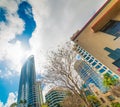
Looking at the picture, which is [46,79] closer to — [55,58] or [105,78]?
[55,58]

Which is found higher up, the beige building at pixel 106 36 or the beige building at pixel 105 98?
the beige building at pixel 105 98

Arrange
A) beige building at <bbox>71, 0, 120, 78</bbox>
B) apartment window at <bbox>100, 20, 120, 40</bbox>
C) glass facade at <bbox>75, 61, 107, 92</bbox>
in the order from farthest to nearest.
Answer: glass facade at <bbox>75, 61, 107, 92</bbox>, apartment window at <bbox>100, 20, 120, 40</bbox>, beige building at <bbox>71, 0, 120, 78</bbox>

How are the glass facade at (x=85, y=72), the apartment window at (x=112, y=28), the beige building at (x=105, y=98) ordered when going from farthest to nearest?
the beige building at (x=105, y=98), the glass facade at (x=85, y=72), the apartment window at (x=112, y=28)

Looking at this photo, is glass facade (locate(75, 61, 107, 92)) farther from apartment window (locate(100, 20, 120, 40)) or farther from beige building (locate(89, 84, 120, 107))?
apartment window (locate(100, 20, 120, 40))

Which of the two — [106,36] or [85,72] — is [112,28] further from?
[85,72]

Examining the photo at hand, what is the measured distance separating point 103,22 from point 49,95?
353ft

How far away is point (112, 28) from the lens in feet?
50.9

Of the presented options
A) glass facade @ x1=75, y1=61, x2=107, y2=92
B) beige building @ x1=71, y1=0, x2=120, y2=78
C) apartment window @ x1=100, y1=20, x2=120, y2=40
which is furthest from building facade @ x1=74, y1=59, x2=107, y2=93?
apartment window @ x1=100, y1=20, x2=120, y2=40

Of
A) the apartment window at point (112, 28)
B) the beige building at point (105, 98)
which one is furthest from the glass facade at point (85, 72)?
the apartment window at point (112, 28)

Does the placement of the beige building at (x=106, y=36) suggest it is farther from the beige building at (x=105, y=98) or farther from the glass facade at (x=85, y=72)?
the beige building at (x=105, y=98)

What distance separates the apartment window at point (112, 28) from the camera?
48.4ft

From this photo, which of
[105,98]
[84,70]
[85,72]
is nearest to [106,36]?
[85,72]

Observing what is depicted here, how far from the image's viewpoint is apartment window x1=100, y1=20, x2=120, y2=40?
48.4 feet

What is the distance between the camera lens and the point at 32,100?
589ft
